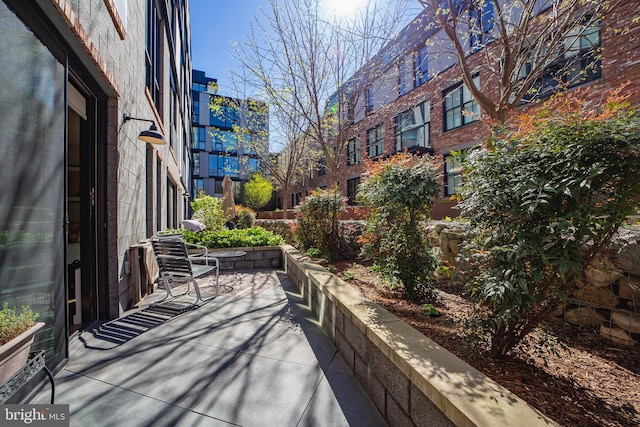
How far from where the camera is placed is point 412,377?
5.21ft

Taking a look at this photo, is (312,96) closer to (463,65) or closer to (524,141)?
(463,65)

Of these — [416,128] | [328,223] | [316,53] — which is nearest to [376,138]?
[416,128]

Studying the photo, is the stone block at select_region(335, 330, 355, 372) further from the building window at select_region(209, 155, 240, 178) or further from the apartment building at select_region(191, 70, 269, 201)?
the building window at select_region(209, 155, 240, 178)

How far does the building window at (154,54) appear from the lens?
5.90 metres

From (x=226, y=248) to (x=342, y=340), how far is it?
15.8ft

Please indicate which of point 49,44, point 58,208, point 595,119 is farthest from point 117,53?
point 595,119

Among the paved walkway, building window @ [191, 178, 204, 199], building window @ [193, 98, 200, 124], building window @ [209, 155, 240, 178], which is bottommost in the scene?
the paved walkway

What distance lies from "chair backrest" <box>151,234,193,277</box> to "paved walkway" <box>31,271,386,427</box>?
2.05 ft

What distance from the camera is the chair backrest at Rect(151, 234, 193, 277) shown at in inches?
156

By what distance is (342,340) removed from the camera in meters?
2.72

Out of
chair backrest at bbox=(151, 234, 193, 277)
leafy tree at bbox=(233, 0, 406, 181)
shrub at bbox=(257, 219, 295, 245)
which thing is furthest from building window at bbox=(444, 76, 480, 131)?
chair backrest at bbox=(151, 234, 193, 277)

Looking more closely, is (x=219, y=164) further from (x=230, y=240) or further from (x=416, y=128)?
(x=230, y=240)

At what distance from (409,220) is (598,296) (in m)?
1.73

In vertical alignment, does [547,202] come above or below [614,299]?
above
